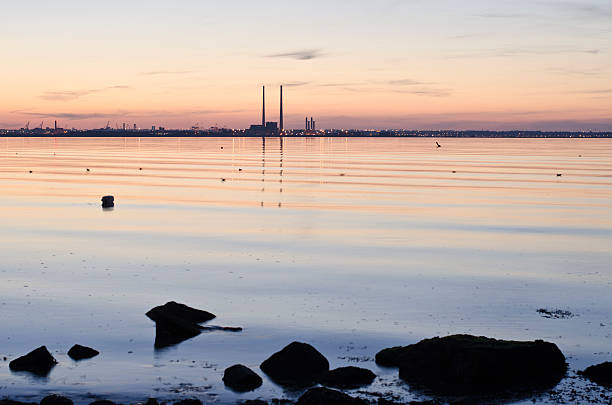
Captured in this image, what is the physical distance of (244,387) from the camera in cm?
1533

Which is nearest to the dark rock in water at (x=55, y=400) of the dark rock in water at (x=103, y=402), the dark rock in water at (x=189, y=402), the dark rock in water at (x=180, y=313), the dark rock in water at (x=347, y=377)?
the dark rock in water at (x=103, y=402)

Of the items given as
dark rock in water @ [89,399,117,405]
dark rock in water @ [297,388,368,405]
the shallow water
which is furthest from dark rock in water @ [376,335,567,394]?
dark rock in water @ [89,399,117,405]

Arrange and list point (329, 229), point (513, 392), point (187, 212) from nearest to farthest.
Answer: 1. point (513, 392)
2. point (329, 229)
3. point (187, 212)

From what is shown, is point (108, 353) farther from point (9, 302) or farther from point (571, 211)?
point (571, 211)

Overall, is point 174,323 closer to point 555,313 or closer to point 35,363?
point 35,363

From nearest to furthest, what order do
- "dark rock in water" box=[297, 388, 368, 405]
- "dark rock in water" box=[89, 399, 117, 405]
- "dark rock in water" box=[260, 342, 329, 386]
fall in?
"dark rock in water" box=[297, 388, 368, 405]
"dark rock in water" box=[89, 399, 117, 405]
"dark rock in water" box=[260, 342, 329, 386]

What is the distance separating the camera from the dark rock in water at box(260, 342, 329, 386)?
16.1m

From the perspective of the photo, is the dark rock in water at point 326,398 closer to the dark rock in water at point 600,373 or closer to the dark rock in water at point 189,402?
the dark rock in water at point 189,402

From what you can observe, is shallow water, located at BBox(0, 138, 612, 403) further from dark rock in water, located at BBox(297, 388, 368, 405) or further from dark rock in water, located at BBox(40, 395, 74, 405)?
dark rock in water, located at BBox(297, 388, 368, 405)

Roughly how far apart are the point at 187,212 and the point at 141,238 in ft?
40.2

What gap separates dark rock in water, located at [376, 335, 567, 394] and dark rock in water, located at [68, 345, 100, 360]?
6.69m

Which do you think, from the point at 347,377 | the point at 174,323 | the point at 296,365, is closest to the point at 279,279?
the point at 174,323

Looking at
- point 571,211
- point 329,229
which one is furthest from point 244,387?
point 571,211

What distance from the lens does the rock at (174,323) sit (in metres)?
18.9
